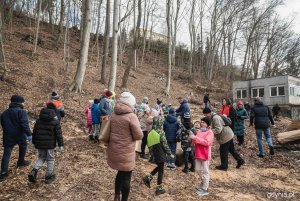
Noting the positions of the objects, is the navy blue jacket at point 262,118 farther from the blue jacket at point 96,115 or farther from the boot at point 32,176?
the boot at point 32,176

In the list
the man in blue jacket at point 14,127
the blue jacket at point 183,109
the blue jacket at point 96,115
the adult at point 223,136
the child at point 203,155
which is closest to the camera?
the child at point 203,155

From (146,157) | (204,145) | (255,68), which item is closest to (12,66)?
(146,157)

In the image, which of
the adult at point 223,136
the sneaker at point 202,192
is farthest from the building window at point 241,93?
the sneaker at point 202,192

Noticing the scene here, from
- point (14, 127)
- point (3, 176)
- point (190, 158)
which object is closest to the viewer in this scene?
point (3, 176)

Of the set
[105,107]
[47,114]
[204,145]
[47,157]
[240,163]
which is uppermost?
[105,107]

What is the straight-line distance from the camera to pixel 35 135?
20.2ft

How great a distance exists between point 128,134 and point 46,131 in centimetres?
231

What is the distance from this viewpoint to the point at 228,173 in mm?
8320

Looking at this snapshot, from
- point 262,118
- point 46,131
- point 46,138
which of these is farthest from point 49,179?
point 262,118

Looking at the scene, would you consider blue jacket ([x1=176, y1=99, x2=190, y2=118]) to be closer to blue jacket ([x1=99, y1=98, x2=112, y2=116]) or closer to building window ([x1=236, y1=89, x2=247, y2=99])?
blue jacket ([x1=99, y1=98, x2=112, y2=116])

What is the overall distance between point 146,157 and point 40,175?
11.0 feet

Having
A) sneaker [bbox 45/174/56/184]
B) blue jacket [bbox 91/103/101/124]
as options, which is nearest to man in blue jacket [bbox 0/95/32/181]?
sneaker [bbox 45/174/56/184]

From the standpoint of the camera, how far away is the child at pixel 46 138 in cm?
610

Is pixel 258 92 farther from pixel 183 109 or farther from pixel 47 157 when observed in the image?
pixel 47 157
